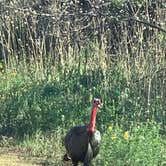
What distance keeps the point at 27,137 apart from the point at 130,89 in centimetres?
168

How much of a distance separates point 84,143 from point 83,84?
2848 millimetres

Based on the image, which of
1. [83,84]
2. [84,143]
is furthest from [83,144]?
[83,84]

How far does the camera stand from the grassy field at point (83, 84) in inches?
300

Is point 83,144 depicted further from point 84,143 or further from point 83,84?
point 83,84

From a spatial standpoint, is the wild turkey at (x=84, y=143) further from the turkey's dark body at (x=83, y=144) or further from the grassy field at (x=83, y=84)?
the grassy field at (x=83, y=84)

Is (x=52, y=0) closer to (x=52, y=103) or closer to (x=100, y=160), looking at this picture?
(x=52, y=103)

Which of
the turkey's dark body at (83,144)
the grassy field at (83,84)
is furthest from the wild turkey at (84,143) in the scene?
the grassy field at (83,84)

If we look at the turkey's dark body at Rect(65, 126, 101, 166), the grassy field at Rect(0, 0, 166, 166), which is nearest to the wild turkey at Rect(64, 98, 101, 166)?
the turkey's dark body at Rect(65, 126, 101, 166)

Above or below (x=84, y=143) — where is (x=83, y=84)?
below

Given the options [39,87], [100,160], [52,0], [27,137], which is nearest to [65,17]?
[52,0]

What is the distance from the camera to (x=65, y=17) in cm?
938

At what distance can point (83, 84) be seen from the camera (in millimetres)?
9359

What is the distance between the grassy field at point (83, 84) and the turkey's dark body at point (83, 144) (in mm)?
517

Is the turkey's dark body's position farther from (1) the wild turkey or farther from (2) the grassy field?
(2) the grassy field
